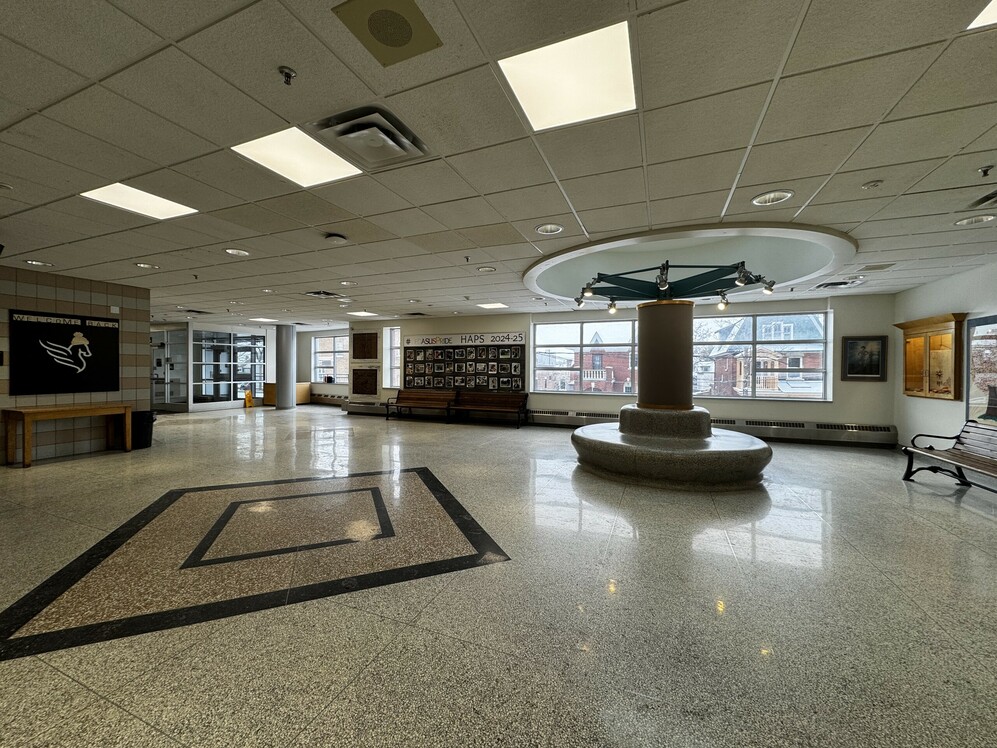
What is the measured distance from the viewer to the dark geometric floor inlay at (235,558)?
2.23 metres

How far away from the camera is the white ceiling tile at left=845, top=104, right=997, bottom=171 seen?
2.42m

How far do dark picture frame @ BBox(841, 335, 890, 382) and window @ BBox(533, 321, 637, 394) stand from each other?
4111 millimetres

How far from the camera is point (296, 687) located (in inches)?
67.7

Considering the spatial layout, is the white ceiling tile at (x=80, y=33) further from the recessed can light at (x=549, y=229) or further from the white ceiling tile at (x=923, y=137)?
the white ceiling tile at (x=923, y=137)

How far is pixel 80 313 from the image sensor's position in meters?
6.71

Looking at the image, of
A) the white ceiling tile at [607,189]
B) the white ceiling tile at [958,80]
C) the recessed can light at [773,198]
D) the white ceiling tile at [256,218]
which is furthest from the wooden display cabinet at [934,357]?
the white ceiling tile at [256,218]

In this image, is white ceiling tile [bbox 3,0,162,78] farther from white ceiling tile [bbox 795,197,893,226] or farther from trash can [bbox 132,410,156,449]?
trash can [bbox 132,410,156,449]

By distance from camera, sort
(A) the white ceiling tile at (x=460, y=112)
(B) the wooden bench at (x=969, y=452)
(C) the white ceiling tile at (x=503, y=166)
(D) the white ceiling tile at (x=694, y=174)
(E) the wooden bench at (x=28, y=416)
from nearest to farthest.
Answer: (A) the white ceiling tile at (x=460, y=112), (C) the white ceiling tile at (x=503, y=166), (D) the white ceiling tile at (x=694, y=174), (B) the wooden bench at (x=969, y=452), (E) the wooden bench at (x=28, y=416)

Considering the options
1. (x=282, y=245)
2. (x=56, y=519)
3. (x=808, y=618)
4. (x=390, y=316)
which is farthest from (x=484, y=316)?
(x=808, y=618)

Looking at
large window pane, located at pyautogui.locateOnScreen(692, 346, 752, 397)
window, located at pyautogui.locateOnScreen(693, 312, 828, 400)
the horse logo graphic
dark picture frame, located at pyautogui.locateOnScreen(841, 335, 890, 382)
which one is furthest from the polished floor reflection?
large window pane, located at pyautogui.locateOnScreen(692, 346, 752, 397)

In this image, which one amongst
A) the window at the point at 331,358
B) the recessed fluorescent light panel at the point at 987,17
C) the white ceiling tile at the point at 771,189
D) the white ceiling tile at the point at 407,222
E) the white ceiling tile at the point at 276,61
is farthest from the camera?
the window at the point at 331,358

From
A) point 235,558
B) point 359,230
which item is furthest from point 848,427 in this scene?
point 235,558

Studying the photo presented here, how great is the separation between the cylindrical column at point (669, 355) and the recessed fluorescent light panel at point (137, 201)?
5.89 meters

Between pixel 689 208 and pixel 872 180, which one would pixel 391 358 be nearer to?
pixel 689 208
